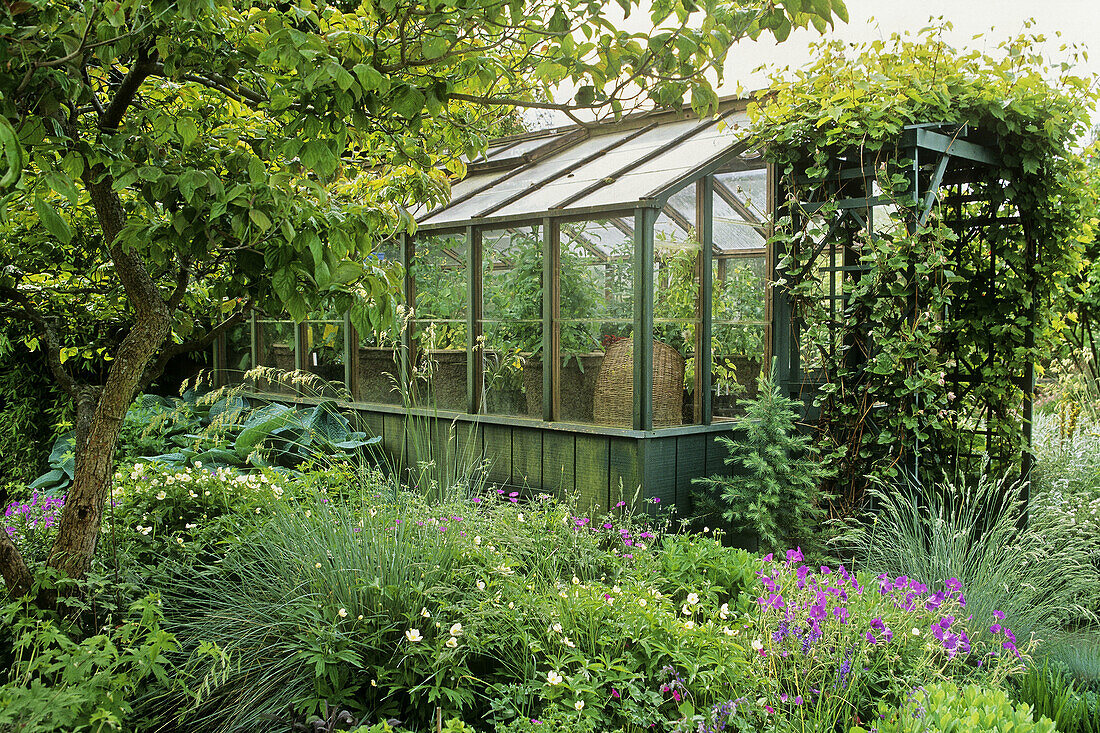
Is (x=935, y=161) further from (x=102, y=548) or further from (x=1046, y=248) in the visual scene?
(x=102, y=548)

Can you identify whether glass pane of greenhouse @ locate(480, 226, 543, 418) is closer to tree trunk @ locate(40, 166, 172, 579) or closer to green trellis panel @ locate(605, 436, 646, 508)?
green trellis panel @ locate(605, 436, 646, 508)

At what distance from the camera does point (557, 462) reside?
5.19 metres

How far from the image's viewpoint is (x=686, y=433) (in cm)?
487

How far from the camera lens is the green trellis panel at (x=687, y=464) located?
4.84 metres

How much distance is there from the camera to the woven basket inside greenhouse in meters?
4.84

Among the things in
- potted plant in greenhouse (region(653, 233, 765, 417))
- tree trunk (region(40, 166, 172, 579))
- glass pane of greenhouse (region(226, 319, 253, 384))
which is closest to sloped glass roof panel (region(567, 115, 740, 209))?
potted plant in greenhouse (region(653, 233, 765, 417))

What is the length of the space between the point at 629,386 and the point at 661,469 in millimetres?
503

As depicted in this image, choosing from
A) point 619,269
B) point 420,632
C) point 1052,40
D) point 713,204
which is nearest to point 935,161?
point 1052,40

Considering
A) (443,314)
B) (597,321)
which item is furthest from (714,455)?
(443,314)

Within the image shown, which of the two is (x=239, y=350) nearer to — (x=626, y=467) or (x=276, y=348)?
(x=276, y=348)

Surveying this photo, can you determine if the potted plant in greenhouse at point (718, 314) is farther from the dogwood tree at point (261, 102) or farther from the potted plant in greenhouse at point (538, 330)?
the dogwood tree at point (261, 102)

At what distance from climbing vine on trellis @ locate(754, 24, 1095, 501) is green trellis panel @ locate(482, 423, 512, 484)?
1.91 m

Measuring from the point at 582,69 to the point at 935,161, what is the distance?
3.19 meters

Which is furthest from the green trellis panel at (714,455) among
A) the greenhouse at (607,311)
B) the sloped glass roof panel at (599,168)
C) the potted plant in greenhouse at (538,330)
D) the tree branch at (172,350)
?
the tree branch at (172,350)
